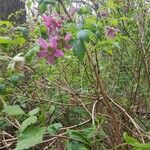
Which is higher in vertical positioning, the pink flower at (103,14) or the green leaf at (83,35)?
the green leaf at (83,35)

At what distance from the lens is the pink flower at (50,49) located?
1.71m

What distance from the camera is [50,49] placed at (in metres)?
1.75

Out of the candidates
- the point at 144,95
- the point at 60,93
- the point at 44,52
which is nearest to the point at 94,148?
the point at 44,52

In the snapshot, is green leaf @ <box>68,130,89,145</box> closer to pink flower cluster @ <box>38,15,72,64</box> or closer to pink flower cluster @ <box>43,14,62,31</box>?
pink flower cluster @ <box>38,15,72,64</box>

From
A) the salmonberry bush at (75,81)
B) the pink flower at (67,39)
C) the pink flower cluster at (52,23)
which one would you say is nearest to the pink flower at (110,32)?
the salmonberry bush at (75,81)

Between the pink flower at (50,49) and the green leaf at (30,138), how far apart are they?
1.10 feet

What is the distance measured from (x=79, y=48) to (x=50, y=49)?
0.18 meters

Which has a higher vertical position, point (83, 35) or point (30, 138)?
point (83, 35)

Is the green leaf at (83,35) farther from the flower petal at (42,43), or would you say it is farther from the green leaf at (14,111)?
the green leaf at (14,111)

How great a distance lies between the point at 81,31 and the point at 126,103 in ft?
4.19

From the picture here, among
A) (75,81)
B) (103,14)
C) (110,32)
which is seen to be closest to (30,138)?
(110,32)

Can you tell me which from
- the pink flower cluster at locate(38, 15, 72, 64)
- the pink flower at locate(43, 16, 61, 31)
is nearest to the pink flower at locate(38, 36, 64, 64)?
the pink flower cluster at locate(38, 15, 72, 64)

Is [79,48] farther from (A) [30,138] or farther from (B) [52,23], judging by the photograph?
(A) [30,138]

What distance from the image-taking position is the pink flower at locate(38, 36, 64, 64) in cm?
171
